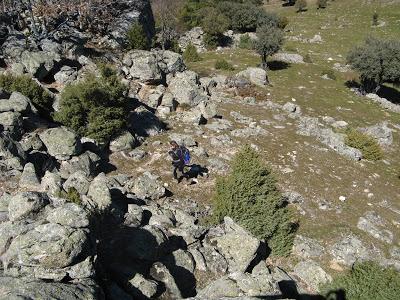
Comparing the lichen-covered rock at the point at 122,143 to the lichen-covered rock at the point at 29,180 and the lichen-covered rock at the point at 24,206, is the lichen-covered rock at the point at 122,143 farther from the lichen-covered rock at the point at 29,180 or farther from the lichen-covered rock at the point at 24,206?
the lichen-covered rock at the point at 24,206

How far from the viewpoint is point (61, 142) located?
19359mm

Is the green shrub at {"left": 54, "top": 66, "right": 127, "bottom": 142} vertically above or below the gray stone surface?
above

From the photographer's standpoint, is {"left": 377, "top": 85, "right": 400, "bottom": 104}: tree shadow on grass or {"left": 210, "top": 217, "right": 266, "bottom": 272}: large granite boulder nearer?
{"left": 210, "top": 217, "right": 266, "bottom": 272}: large granite boulder

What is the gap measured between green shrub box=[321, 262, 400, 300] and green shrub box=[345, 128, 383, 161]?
40.0 ft

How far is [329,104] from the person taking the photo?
36.8 meters

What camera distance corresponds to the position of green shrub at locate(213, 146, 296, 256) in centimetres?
1650

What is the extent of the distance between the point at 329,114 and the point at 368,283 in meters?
21.3

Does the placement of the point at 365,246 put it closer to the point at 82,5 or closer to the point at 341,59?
the point at 82,5

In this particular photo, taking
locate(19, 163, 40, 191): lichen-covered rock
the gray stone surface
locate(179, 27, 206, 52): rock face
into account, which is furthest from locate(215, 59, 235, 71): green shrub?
locate(19, 163, 40, 191): lichen-covered rock

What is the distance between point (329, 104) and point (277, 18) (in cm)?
3530

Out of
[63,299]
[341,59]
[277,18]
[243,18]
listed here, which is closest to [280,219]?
[63,299]

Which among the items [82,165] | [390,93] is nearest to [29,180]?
[82,165]

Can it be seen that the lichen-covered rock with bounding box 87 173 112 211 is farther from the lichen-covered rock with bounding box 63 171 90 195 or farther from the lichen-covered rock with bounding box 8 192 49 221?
the lichen-covered rock with bounding box 8 192 49 221

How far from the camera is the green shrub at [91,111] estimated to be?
22.1 m
